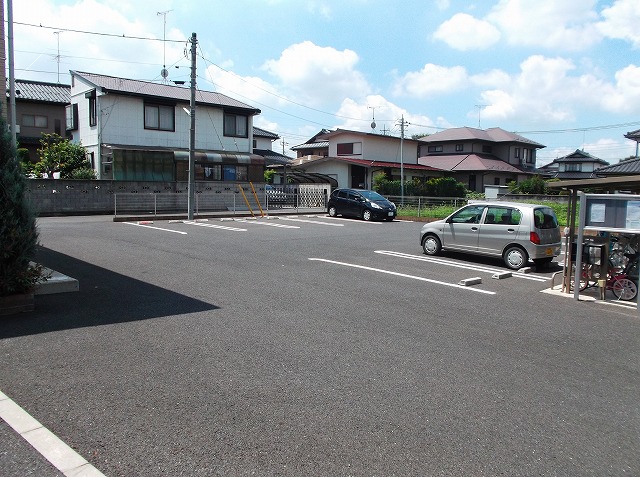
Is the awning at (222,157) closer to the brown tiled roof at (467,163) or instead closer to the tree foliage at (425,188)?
the tree foliage at (425,188)

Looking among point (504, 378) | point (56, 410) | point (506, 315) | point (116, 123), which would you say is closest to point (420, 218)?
point (116, 123)

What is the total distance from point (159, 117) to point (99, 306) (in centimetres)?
2556

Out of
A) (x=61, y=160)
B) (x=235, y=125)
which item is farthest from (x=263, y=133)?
(x=61, y=160)

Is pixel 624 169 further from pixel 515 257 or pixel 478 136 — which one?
pixel 478 136

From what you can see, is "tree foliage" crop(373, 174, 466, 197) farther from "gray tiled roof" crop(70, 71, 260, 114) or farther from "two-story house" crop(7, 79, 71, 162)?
"two-story house" crop(7, 79, 71, 162)

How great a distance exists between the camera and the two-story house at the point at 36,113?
115 feet

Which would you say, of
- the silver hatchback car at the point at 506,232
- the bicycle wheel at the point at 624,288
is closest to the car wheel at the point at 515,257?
the silver hatchback car at the point at 506,232

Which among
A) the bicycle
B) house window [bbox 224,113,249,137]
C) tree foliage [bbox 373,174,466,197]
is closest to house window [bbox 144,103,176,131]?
house window [bbox 224,113,249,137]

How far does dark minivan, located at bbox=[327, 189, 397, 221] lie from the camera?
25.2m

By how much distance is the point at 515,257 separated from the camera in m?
12.0

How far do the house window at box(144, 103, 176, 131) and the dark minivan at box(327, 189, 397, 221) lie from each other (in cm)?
1138

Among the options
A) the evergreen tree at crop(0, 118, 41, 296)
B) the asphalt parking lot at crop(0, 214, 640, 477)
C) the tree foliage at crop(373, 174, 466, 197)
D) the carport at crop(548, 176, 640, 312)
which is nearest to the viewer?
the asphalt parking lot at crop(0, 214, 640, 477)

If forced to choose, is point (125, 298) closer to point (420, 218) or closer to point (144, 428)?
point (144, 428)

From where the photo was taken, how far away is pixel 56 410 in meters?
3.97
